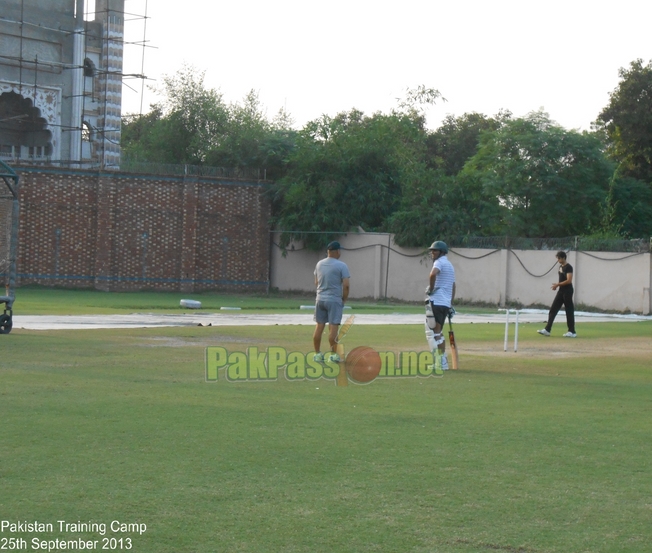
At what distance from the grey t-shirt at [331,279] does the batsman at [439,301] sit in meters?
1.20

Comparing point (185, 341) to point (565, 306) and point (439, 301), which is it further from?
point (565, 306)

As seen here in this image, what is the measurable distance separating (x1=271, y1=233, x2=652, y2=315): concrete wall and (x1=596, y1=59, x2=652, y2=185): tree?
1984 cm

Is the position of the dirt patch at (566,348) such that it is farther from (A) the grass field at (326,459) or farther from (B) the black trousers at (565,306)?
(A) the grass field at (326,459)

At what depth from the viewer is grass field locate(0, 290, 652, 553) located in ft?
16.6

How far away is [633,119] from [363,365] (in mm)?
43093

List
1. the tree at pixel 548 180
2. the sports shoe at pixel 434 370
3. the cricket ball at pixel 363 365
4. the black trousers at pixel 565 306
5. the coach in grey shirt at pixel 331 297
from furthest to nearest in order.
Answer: the tree at pixel 548 180
the black trousers at pixel 565 306
the coach in grey shirt at pixel 331 297
the sports shoe at pixel 434 370
the cricket ball at pixel 363 365

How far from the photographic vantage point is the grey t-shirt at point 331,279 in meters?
13.0

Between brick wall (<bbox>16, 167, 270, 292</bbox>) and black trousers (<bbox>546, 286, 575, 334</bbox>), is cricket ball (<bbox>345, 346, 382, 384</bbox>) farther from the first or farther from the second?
brick wall (<bbox>16, 167, 270, 292</bbox>)

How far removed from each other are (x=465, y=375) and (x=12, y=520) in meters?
7.92

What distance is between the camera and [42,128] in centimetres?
4962

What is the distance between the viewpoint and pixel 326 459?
6809 mm

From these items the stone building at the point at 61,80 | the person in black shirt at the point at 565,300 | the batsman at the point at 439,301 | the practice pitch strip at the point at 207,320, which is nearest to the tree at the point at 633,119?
the practice pitch strip at the point at 207,320

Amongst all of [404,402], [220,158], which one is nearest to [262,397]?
[404,402]

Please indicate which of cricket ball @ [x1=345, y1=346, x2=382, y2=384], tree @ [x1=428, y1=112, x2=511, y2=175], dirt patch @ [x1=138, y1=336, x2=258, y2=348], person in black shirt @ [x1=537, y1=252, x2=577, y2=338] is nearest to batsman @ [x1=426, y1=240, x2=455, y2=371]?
cricket ball @ [x1=345, y1=346, x2=382, y2=384]
